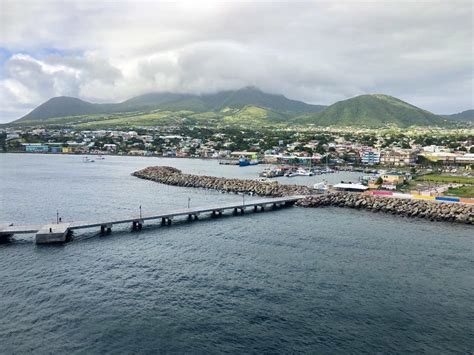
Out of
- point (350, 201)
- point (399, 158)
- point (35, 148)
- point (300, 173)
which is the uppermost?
point (35, 148)

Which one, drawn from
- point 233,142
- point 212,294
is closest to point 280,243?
point 212,294

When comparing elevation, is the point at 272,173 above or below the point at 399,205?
below

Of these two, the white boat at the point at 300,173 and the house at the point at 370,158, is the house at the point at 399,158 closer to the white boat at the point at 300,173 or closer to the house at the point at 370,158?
the house at the point at 370,158

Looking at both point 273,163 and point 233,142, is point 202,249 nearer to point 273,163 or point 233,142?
point 273,163

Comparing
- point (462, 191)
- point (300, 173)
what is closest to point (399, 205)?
point (462, 191)

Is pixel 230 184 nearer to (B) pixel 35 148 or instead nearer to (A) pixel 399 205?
(A) pixel 399 205

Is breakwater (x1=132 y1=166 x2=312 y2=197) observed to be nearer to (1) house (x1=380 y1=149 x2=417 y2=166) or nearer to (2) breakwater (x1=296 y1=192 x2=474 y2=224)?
(2) breakwater (x1=296 y1=192 x2=474 y2=224)

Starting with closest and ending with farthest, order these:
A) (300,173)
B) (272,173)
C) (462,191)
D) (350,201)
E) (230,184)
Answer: (350,201) < (462,191) < (230,184) < (272,173) < (300,173)

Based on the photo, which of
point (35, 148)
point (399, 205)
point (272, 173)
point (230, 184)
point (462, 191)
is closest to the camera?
point (399, 205)
